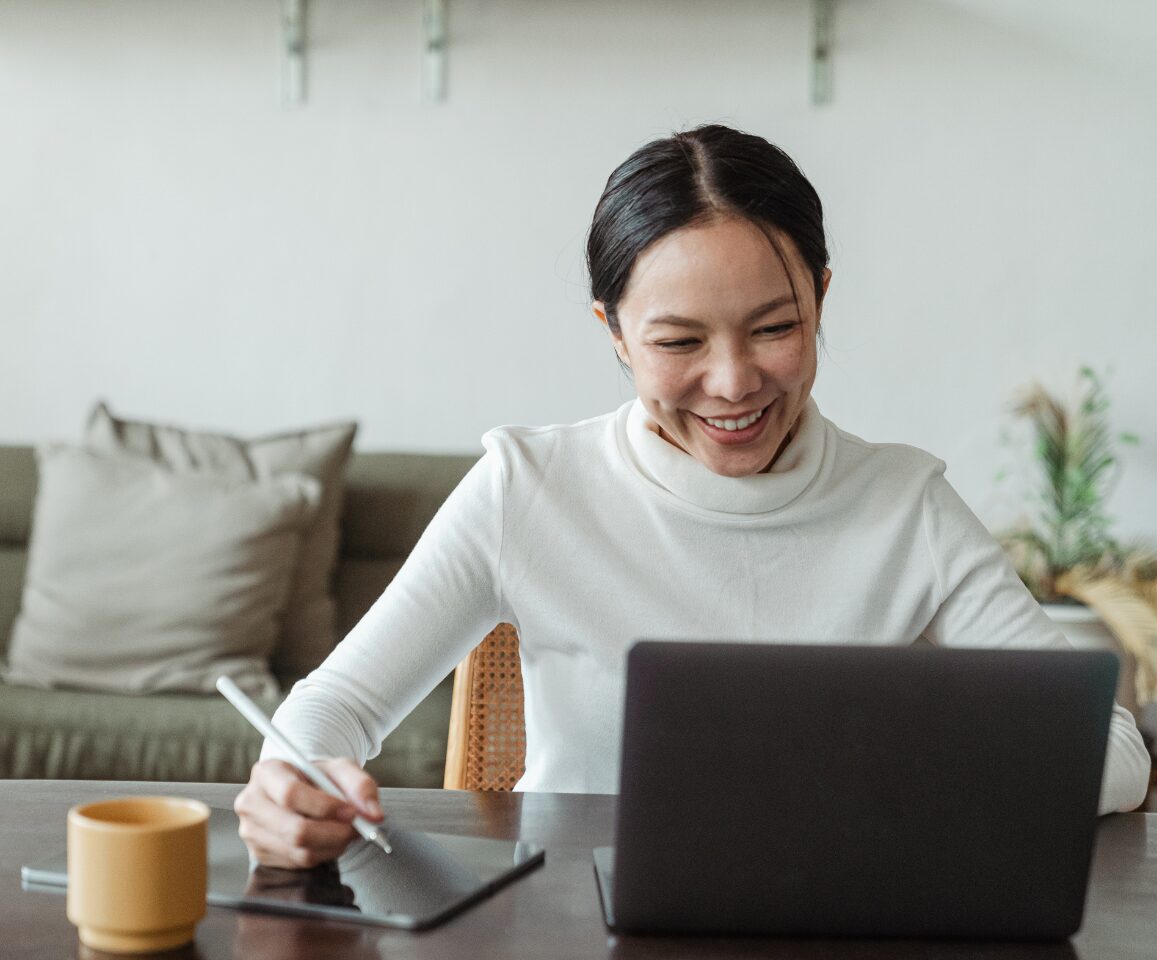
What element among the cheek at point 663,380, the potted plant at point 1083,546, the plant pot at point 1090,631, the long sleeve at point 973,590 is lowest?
the plant pot at point 1090,631

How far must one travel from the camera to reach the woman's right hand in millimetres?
836

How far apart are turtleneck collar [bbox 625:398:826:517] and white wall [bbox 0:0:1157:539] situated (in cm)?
173

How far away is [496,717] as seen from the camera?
1.36 meters

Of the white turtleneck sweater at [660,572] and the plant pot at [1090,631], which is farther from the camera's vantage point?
the plant pot at [1090,631]

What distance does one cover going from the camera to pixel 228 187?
3006 millimetres

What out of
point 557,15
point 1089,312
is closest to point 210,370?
point 557,15

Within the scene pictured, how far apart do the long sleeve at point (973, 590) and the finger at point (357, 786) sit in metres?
0.62

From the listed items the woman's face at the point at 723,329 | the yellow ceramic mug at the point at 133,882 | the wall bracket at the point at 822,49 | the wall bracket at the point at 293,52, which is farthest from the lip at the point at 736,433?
the wall bracket at the point at 293,52

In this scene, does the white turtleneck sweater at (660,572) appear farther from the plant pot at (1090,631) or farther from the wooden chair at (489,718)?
the plant pot at (1090,631)

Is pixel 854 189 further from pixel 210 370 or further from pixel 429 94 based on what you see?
pixel 210 370

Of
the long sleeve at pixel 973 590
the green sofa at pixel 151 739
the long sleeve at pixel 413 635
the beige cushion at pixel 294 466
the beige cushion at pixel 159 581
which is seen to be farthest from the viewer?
the beige cushion at pixel 294 466

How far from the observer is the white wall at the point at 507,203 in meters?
2.94

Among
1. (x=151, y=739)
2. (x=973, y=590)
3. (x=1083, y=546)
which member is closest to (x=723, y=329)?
(x=973, y=590)

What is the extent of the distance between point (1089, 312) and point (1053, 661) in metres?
2.47
